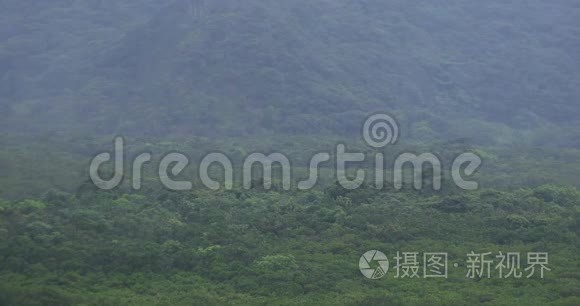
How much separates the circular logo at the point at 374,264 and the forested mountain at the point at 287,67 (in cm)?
3401

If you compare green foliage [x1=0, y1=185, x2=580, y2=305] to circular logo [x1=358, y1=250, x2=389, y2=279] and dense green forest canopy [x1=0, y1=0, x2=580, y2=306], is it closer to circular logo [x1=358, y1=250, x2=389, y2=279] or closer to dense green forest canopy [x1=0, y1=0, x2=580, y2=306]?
dense green forest canopy [x1=0, y1=0, x2=580, y2=306]

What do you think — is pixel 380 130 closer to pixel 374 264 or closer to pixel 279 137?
pixel 279 137

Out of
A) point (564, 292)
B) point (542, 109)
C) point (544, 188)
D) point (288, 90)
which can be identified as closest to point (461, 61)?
point (542, 109)

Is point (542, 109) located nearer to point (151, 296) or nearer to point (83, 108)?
point (83, 108)

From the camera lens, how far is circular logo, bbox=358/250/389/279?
26.5m

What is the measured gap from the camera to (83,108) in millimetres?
66562

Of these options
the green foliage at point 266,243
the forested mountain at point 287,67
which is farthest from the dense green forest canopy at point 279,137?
the forested mountain at point 287,67

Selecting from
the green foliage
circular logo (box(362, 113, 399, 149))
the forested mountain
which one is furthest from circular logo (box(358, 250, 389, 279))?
the forested mountain

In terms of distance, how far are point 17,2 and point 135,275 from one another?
7073 cm
